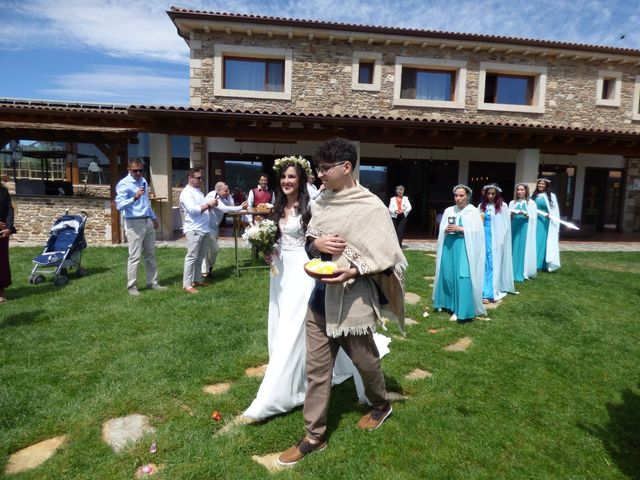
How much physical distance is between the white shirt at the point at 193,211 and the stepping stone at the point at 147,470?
14.0ft

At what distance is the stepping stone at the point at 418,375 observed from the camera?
3.78m

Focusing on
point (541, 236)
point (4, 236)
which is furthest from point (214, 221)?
point (541, 236)

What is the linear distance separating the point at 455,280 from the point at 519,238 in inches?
128

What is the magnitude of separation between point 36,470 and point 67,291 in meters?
4.61

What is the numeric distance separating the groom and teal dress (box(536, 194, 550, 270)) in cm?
720

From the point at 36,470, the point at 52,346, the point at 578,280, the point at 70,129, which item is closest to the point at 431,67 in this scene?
the point at 578,280

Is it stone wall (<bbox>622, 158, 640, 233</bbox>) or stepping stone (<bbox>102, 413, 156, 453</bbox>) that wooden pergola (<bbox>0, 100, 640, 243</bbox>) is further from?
stepping stone (<bbox>102, 413, 156, 453</bbox>)

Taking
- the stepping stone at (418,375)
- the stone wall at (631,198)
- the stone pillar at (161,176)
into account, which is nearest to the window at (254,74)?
the stone pillar at (161,176)

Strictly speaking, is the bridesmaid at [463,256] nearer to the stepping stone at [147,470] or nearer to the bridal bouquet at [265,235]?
the bridal bouquet at [265,235]

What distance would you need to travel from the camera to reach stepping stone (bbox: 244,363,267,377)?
3.75 metres

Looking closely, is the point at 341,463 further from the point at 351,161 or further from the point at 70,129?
the point at 70,129

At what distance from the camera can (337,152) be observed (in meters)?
2.59

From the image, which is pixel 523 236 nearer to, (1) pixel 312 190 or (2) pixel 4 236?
(1) pixel 312 190

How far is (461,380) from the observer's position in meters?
3.72
